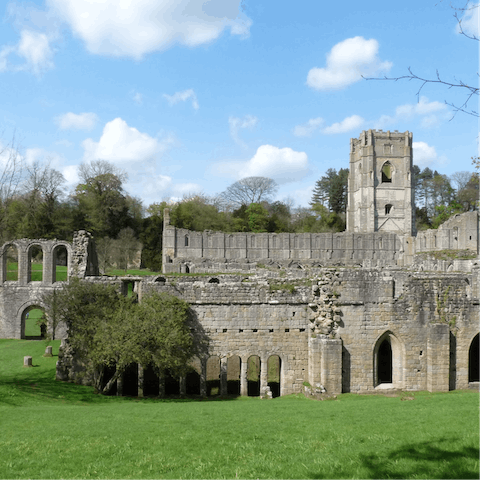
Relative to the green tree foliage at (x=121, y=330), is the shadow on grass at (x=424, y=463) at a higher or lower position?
lower

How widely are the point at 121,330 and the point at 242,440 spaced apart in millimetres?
7125

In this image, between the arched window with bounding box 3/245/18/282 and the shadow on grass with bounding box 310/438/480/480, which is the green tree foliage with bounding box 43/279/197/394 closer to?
the shadow on grass with bounding box 310/438/480/480

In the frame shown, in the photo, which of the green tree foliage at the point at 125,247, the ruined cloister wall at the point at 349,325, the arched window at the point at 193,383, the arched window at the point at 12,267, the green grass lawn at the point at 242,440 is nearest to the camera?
the green grass lawn at the point at 242,440

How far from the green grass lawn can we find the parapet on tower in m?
55.5

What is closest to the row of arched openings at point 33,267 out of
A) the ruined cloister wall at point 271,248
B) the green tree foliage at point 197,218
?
the ruined cloister wall at point 271,248

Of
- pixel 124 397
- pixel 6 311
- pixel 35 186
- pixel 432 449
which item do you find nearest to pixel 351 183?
pixel 35 186

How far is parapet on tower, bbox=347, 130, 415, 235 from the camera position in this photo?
67000 millimetres

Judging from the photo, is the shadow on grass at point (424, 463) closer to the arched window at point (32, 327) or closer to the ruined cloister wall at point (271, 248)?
the arched window at point (32, 327)

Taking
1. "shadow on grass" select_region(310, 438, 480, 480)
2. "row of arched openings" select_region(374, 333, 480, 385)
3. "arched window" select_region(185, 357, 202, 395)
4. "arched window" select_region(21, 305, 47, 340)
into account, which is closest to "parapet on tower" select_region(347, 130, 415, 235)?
"arched window" select_region(21, 305, 47, 340)

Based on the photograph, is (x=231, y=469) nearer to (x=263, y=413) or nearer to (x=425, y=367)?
(x=263, y=413)

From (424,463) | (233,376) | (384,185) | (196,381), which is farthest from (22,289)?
(384,185)

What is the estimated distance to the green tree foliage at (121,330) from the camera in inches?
595

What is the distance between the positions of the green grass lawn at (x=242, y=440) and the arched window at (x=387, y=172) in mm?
58599

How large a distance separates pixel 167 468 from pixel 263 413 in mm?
4797
